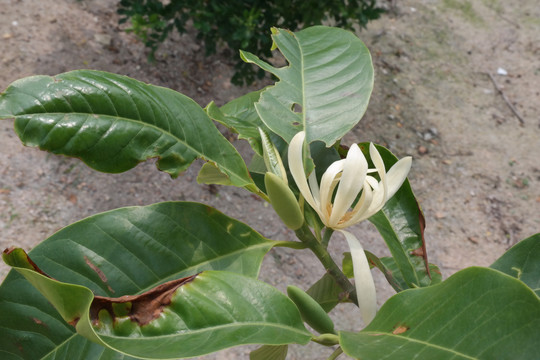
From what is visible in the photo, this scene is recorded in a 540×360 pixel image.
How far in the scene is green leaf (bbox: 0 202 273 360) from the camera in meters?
0.58

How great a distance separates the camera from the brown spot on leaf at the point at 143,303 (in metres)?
0.48

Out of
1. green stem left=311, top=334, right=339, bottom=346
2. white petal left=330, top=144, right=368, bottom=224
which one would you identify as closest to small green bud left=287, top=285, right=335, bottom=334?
green stem left=311, top=334, right=339, bottom=346

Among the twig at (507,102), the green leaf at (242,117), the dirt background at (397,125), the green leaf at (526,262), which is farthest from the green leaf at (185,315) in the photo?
the twig at (507,102)

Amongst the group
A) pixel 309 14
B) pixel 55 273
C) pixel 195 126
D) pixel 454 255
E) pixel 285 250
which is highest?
pixel 195 126

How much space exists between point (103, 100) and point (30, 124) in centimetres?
8

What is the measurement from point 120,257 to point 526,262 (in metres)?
0.52

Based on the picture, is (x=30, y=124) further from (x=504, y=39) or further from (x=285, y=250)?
(x=504, y=39)

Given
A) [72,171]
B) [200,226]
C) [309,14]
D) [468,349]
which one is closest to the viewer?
[468,349]

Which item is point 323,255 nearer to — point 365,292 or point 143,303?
point 365,292

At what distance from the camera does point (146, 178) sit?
2.63 metres

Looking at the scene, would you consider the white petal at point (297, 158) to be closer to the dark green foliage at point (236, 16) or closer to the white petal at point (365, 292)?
the white petal at point (365, 292)

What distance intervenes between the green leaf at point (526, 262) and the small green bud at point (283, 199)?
0.30 meters

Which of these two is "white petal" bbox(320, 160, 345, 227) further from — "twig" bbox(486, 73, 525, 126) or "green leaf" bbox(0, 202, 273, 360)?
"twig" bbox(486, 73, 525, 126)

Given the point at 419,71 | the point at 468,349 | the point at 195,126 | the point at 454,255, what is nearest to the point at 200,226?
the point at 195,126
